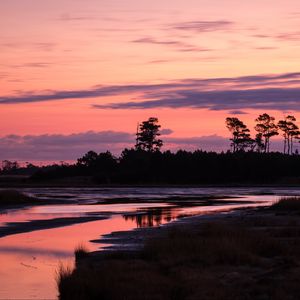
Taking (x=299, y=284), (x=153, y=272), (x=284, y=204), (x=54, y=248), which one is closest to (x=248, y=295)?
(x=299, y=284)

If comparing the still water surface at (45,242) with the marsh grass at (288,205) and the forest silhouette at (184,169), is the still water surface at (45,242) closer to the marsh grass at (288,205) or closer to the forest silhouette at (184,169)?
the marsh grass at (288,205)

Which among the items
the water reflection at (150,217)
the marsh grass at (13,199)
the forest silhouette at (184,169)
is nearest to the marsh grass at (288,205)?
the water reflection at (150,217)

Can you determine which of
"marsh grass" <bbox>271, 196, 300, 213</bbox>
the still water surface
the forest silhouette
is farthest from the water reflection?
the forest silhouette

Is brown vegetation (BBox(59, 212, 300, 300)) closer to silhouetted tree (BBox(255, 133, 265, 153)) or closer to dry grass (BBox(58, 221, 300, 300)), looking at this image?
dry grass (BBox(58, 221, 300, 300))

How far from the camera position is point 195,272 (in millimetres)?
17297

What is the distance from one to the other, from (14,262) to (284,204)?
25.2 metres

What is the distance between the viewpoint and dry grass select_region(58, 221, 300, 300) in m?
15.0

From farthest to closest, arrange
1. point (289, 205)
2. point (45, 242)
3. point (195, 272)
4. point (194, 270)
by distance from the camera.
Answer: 1. point (289, 205)
2. point (45, 242)
3. point (194, 270)
4. point (195, 272)

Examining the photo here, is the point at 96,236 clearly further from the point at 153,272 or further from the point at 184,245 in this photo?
the point at 153,272

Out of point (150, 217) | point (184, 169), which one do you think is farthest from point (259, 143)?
point (150, 217)

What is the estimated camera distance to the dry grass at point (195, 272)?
49.3ft

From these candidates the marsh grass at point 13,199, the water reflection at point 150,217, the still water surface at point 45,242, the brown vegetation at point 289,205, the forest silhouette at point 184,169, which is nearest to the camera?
the still water surface at point 45,242

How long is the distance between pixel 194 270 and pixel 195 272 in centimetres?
30

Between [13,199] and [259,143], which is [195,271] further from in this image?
[259,143]
